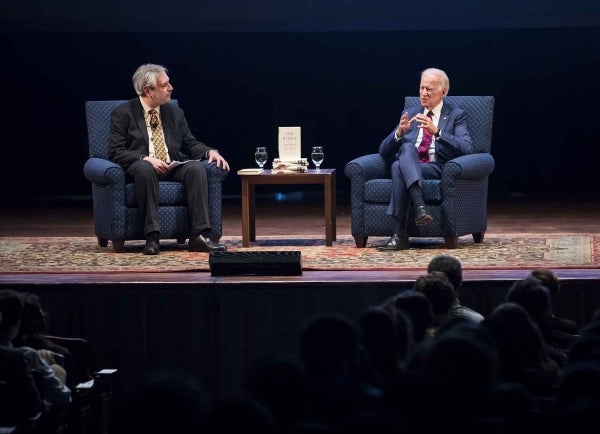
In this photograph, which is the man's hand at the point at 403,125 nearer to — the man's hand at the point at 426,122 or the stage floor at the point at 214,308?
the man's hand at the point at 426,122

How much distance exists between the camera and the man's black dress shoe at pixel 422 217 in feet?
20.2

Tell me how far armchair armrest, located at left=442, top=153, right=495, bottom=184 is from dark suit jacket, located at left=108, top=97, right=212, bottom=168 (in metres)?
1.36

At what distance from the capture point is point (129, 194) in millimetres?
6348

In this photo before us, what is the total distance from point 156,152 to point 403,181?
1374 mm

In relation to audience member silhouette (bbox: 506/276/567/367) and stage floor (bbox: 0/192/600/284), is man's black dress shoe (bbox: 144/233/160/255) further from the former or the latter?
audience member silhouette (bbox: 506/276/567/367)

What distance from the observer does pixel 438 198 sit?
6340mm

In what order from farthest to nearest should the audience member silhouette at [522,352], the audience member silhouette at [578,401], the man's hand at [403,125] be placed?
the man's hand at [403,125] → the audience member silhouette at [522,352] → the audience member silhouette at [578,401]

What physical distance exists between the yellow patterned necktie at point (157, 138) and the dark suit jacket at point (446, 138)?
120 centimetres

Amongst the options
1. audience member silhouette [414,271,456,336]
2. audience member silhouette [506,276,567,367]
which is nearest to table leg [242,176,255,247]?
audience member silhouette [414,271,456,336]

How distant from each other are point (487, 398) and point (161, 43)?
7.64 meters

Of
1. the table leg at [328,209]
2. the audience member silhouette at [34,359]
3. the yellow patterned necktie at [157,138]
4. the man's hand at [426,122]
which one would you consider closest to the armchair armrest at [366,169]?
the table leg at [328,209]

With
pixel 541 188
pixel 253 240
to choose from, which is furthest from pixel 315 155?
pixel 541 188

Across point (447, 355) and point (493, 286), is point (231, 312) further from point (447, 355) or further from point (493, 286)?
point (447, 355)

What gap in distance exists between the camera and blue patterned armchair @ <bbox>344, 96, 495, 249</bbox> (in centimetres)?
628
